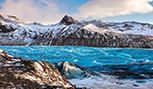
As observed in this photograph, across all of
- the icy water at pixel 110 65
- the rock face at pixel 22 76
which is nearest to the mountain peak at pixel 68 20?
the icy water at pixel 110 65

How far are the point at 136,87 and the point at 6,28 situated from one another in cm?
7689

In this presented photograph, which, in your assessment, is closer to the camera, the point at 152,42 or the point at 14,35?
the point at 152,42

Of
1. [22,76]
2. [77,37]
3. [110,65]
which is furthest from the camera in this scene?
[77,37]

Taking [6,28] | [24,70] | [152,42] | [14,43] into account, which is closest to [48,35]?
[14,43]

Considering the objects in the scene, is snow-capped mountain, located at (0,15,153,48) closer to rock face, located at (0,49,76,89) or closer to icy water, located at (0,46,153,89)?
icy water, located at (0,46,153,89)

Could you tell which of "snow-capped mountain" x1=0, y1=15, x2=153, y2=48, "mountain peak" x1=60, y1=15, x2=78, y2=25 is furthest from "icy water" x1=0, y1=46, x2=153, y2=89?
"mountain peak" x1=60, y1=15, x2=78, y2=25

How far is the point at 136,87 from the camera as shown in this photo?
6.31 m

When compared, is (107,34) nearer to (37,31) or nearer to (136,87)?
(37,31)

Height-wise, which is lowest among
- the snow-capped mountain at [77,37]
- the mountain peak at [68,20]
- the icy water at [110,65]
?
the icy water at [110,65]

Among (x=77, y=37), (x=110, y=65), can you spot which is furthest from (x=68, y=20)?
(x=110, y=65)

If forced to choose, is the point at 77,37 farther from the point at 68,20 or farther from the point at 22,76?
the point at 22,76

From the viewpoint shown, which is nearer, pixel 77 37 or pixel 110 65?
pixel 110 65

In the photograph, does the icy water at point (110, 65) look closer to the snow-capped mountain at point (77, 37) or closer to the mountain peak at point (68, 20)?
the snow-capped mountain at point (77, 37)

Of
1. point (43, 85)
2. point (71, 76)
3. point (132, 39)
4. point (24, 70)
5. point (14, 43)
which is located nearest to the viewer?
point (43, 85)
